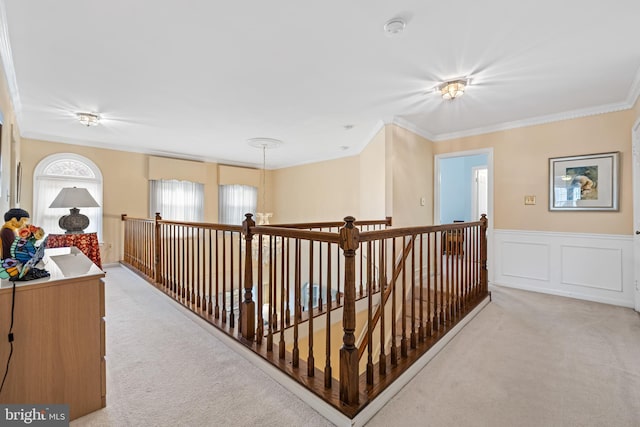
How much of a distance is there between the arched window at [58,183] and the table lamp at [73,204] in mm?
1130

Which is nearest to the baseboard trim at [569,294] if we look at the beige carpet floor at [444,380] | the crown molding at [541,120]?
the beige carpet floor at [444,380]

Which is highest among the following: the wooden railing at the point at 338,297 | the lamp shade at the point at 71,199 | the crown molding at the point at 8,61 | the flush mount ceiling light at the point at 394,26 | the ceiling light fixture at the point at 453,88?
the crown molding at the point at 8,61

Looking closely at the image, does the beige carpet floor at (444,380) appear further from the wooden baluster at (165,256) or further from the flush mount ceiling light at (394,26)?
the flush mount ceiling light at (394,26)

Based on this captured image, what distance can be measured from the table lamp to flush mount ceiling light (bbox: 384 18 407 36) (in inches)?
158

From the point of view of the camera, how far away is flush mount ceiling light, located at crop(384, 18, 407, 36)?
1.80 meters

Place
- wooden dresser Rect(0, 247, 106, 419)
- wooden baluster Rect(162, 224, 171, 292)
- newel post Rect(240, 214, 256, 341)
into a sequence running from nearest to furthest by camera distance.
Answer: wooden dresser Rect(0, 247, 106, 419) < newel post Rect(240, 214, 256, 341) < wooden baluster Rect(162, 224, 171, 292)

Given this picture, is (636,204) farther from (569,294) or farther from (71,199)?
(71,199)

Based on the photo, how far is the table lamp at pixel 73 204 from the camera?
11.7ft

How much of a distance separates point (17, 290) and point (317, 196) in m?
5.62

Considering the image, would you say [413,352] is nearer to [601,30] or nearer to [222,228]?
[222,228]

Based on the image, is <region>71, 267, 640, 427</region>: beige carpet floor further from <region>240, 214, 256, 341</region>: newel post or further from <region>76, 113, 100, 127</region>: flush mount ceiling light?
<region>76, 113, 100, 127</region>: flush mount ceiling light

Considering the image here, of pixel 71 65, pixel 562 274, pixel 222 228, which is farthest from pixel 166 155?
pixel 562 274

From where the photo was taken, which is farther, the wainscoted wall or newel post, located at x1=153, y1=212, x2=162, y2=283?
newel post, located at x1=153, y1=212, x2=162, y2=283

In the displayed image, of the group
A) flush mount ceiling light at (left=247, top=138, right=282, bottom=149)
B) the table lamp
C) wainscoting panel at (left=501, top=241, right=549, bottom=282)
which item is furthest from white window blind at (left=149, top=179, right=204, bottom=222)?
wainscoting panel at (left=501, top=241, right=549, bottom=282)
